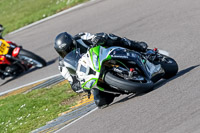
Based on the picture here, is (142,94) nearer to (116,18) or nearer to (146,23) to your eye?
(146,23)

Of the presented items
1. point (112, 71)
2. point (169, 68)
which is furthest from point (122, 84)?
point (169, 68)

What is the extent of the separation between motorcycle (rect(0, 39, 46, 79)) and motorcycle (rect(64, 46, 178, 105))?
577cm

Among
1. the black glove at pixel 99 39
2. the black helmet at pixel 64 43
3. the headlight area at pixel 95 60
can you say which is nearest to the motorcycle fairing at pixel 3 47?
the black helmet at pixel 64 43

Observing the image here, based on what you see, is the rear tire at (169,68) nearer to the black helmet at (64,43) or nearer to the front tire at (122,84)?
the front tire at (122,84)

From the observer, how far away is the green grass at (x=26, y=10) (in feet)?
62.4

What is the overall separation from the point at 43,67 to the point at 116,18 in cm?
322

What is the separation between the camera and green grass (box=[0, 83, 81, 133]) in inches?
352

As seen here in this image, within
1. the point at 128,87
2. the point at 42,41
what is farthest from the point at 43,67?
the point at 128,87

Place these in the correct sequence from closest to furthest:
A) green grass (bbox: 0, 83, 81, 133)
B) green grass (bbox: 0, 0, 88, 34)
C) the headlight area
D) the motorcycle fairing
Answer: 1. the headlight area
2. green grass (bbox: 0, 83, 81, 133)
3. the motorcycle fairing
4. green grass (bbox: 0, 0, 88, 34)

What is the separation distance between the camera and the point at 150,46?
11.5 metres

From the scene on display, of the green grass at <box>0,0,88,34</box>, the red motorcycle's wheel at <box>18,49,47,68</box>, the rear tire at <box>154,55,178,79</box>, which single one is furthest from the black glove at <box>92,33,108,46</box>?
the green grass at <box>0,0,88,34</box>

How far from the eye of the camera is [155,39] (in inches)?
464

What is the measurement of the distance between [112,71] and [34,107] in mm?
3312

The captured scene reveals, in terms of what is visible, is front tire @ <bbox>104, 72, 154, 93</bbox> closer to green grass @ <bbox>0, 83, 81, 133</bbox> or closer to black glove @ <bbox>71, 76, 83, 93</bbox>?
black glove @ <bbox>71, 76, 83, 93</bbox>
